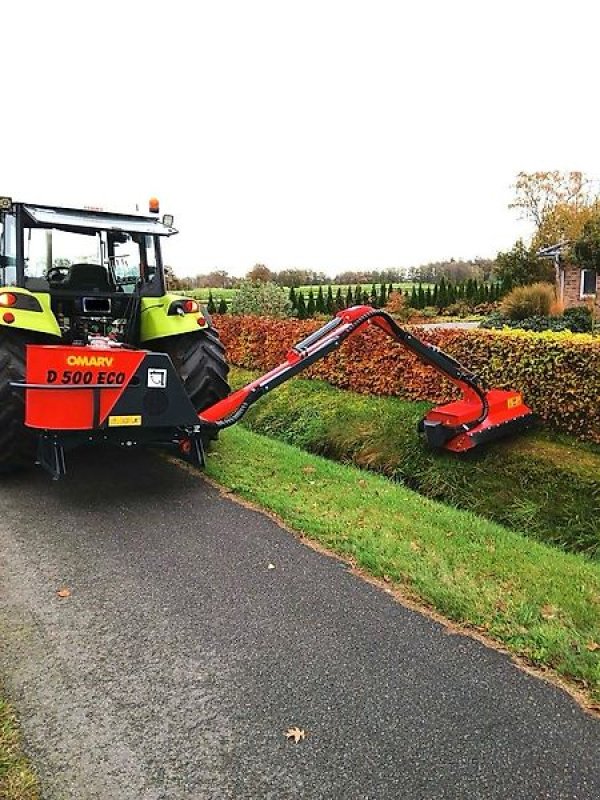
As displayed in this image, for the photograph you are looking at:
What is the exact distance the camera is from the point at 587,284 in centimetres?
2538

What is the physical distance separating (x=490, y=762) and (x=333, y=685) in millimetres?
761

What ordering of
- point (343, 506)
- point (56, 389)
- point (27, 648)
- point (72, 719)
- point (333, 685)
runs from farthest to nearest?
point (343, 506) < point (56, 389) < point (27, 648) < point (333, 685) < point (72, 719)

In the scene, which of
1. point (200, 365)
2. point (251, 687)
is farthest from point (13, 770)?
point (200, 365)

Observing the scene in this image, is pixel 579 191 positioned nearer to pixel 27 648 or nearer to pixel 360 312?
pixel 360 312

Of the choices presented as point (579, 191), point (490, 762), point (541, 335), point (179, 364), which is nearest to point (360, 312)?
point (179, 364)

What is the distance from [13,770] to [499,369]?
638cm

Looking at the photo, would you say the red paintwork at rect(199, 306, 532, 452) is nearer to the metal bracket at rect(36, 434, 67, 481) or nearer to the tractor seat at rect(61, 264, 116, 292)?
the metal bracket at rect(36, 434, 67, 481)

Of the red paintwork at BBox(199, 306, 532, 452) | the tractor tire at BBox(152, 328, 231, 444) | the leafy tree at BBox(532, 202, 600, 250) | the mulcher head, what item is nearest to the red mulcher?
the red paintwork at BBox(199, 306, 532, 452)

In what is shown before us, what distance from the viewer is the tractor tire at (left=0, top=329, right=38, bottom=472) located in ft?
17.9

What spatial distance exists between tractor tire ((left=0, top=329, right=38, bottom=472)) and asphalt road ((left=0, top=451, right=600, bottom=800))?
1.10 metres

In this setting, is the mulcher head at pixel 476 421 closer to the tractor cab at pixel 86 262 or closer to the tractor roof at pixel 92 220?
the tractor cab at pixel 86 262

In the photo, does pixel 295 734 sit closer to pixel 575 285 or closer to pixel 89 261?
pixel 89 261

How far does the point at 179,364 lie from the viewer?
6.50 metres

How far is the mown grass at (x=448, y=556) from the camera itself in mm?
3574
